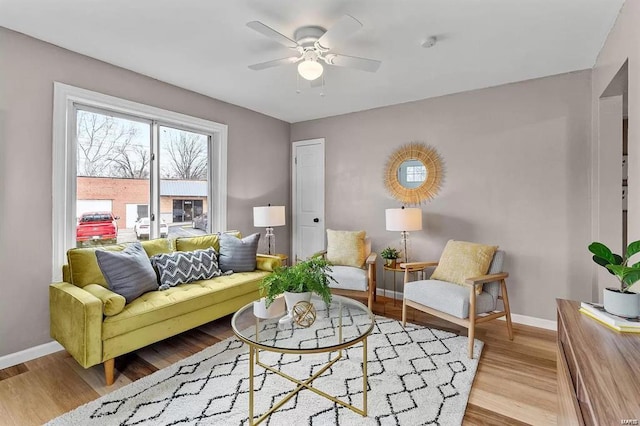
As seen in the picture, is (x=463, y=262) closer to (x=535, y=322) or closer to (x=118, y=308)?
(x=535, y=322)

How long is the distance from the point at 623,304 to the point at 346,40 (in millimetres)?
2305

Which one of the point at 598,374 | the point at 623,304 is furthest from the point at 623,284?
the point at 598,374

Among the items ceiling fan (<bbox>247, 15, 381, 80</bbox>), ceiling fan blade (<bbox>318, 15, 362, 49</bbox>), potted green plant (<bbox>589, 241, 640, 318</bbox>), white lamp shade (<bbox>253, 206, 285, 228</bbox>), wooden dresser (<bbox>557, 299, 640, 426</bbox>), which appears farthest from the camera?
white lamp shade (<bbox>253, 206, 285, 228</bbox>)

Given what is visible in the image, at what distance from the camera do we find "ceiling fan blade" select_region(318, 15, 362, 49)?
1827mm

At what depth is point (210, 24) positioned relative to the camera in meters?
2.24

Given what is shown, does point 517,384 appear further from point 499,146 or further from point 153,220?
point 153,220

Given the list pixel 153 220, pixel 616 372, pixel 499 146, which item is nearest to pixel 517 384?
pixel 616 372

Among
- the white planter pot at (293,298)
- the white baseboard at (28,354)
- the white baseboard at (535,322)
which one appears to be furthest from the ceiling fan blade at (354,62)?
the white baseboard at (28,354)

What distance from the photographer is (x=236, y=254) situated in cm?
338

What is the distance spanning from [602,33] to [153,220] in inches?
167

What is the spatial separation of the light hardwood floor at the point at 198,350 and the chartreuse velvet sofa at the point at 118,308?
0.63 feet

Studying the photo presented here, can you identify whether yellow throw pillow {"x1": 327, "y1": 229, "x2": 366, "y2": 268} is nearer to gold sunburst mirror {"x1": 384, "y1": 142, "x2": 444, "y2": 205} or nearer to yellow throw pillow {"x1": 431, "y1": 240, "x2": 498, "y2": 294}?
gold sunburst mirror {"x1": 384, "y1": 142, "x2": 444, "y2": 205}

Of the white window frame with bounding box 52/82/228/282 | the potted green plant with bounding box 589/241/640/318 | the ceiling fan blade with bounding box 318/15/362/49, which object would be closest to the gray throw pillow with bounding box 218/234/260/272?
the white window frame with bounding box 52/82/228/282

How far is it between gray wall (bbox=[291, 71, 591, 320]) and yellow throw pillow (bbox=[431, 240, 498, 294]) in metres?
0.59
